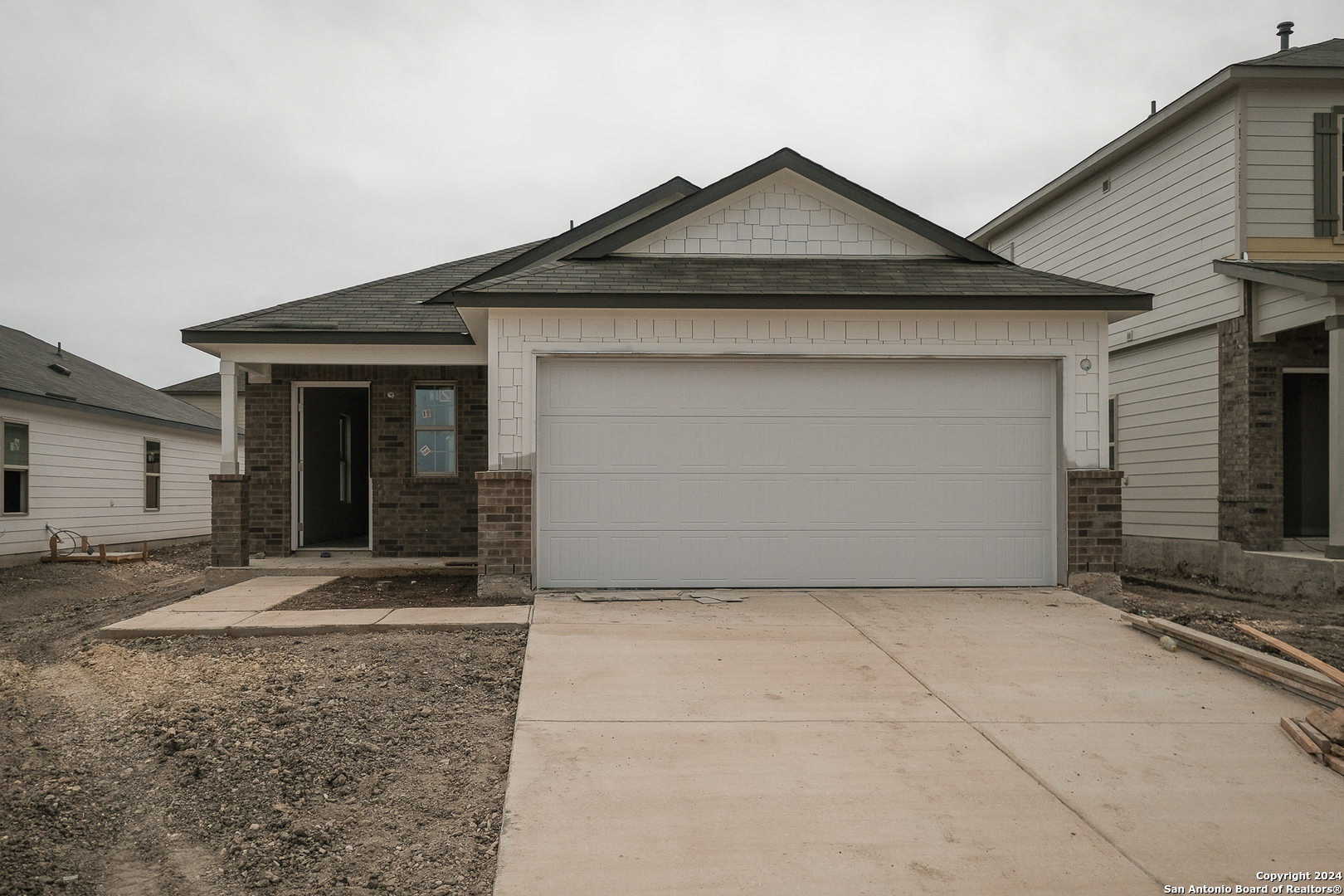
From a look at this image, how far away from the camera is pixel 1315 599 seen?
29.6 feet

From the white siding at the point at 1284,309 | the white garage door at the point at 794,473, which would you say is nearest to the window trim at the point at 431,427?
the white garage door at the point at 794,473

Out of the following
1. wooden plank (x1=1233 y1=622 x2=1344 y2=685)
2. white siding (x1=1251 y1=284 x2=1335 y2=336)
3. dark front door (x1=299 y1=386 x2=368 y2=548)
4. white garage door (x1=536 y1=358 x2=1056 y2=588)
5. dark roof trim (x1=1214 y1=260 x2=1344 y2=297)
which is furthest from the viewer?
dark front door (x1=299 y1=386 x2=368 y2=548)

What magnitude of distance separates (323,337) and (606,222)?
3837 mm

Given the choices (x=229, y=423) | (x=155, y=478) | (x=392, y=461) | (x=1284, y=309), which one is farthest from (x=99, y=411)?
(x=1284, y=309)

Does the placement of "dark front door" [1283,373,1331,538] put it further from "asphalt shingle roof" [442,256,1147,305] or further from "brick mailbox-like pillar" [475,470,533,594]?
"brick mailbox-like pillar" [475,470,533,594]

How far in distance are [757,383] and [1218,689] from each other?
Answer: 4.59 metres

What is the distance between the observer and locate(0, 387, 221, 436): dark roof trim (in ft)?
41.3

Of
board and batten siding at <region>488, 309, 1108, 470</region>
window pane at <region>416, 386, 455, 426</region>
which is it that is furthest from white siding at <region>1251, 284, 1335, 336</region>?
window pane at <region>416, 386, 455, 426</region>

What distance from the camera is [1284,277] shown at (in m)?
9.26

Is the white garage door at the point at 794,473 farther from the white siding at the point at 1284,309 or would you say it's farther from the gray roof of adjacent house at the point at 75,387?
the gray roof of adjacent house at the point at 75,387

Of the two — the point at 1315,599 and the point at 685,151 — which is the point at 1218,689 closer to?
the point at 1315,599

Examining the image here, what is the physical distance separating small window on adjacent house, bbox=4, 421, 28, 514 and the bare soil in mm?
16023

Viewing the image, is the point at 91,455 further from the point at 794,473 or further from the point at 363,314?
the point at 794,473

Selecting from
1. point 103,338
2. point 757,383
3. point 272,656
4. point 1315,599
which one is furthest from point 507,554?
point 103,338
